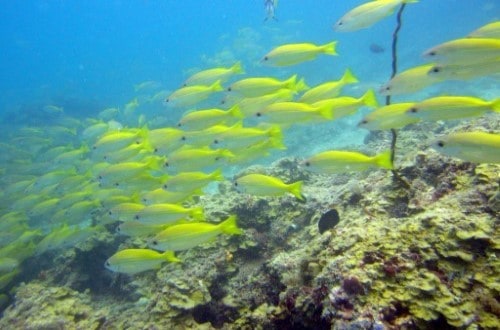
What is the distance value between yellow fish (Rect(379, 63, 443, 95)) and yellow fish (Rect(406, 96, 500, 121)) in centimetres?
53

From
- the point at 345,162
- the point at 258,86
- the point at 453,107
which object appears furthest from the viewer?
the point at 258,86

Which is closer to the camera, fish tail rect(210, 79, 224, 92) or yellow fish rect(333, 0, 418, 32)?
yellow fish rect(333, 0, 418, 32)

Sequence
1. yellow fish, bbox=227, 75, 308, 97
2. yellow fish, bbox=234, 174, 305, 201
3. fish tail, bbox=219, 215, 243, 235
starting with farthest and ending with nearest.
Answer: yellow fish, bbox=227, 75, 308, 97 < yellow fish, bbox=234, 174, 305, 201 < fish tail, bbox=219, 215, 243, 235

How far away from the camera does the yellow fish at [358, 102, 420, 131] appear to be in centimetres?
372

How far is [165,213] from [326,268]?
231 cm

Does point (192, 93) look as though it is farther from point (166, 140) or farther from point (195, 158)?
point (195, 158)

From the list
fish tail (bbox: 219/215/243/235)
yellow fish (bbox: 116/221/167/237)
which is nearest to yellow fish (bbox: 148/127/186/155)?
→ yellow fish (bbox: 116/221/167/237)

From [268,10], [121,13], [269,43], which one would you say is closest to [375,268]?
[268,10]

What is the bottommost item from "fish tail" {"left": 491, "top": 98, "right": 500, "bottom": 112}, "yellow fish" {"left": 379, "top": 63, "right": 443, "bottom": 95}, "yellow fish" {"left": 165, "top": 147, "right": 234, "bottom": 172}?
"yellow fish" {"left": 165, "top": 147, "right": 234, "bottom": 172}

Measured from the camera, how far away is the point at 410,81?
395 cm

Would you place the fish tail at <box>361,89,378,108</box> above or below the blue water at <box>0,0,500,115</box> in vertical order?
below

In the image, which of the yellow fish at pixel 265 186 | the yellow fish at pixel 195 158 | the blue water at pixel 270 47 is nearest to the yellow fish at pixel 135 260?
the yellow fish at pixel 265 186

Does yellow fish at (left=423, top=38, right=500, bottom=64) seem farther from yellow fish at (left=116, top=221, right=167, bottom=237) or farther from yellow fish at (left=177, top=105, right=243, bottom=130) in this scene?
yellow fish at (left=116, top=221, right=167, bottom=237)

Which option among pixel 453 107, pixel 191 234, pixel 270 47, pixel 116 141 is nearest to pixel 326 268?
pixel 191 234
